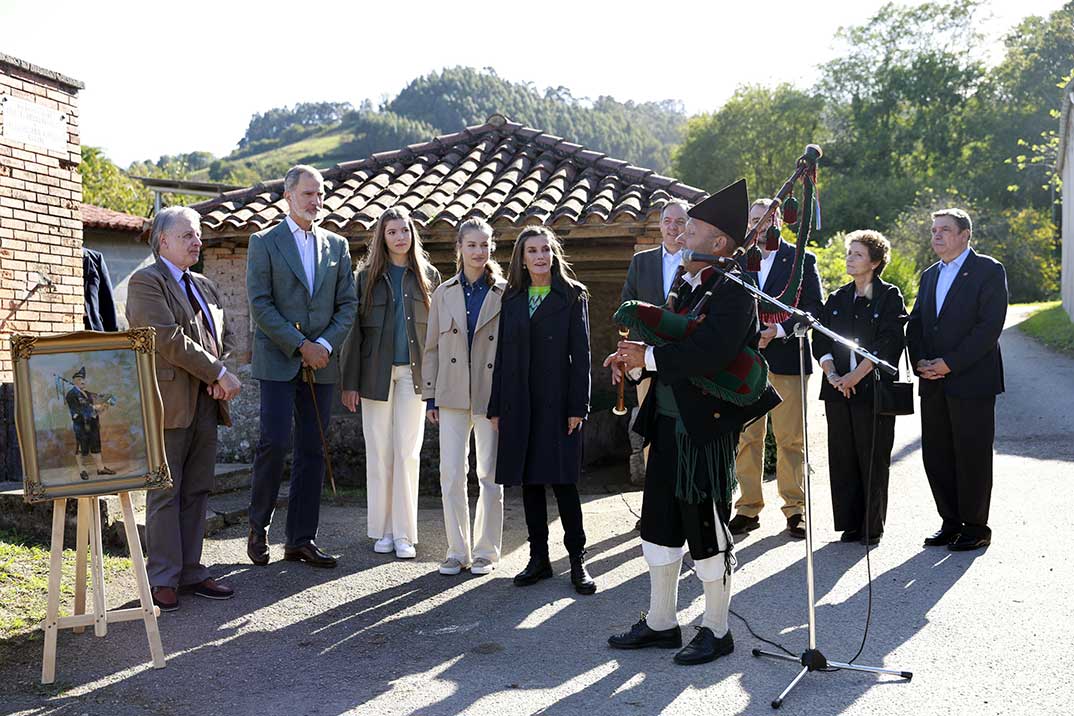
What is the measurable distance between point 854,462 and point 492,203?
4938mm

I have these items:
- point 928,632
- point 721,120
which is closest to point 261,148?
point 721,120

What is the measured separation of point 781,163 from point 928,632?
220 feet

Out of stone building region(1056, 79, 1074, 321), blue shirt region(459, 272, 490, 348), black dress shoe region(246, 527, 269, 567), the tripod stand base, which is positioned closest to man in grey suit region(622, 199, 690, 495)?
blue shirt region(459, 272, 490, 348)

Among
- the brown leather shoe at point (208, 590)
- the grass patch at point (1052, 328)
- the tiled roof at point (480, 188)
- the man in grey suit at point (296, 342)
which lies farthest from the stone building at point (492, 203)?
the grass patch at point (1052, 328)

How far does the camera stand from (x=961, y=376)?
6.48 meters

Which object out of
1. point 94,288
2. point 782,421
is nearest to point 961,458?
point 782,421

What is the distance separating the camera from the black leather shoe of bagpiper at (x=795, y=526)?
6.96m

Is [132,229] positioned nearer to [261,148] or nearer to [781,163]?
[781,163]

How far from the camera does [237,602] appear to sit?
554 centimetres

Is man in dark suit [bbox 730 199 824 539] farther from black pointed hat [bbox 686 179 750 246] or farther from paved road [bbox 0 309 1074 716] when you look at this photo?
black pointed hat [bbox 686 179 750 246]

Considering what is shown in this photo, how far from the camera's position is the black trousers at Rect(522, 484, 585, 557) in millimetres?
5914

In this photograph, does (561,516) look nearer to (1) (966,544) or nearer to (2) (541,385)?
(2) (541,385)

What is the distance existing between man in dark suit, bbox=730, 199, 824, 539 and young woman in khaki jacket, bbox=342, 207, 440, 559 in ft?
7.82

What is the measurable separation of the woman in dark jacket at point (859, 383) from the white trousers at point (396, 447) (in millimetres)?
2901
